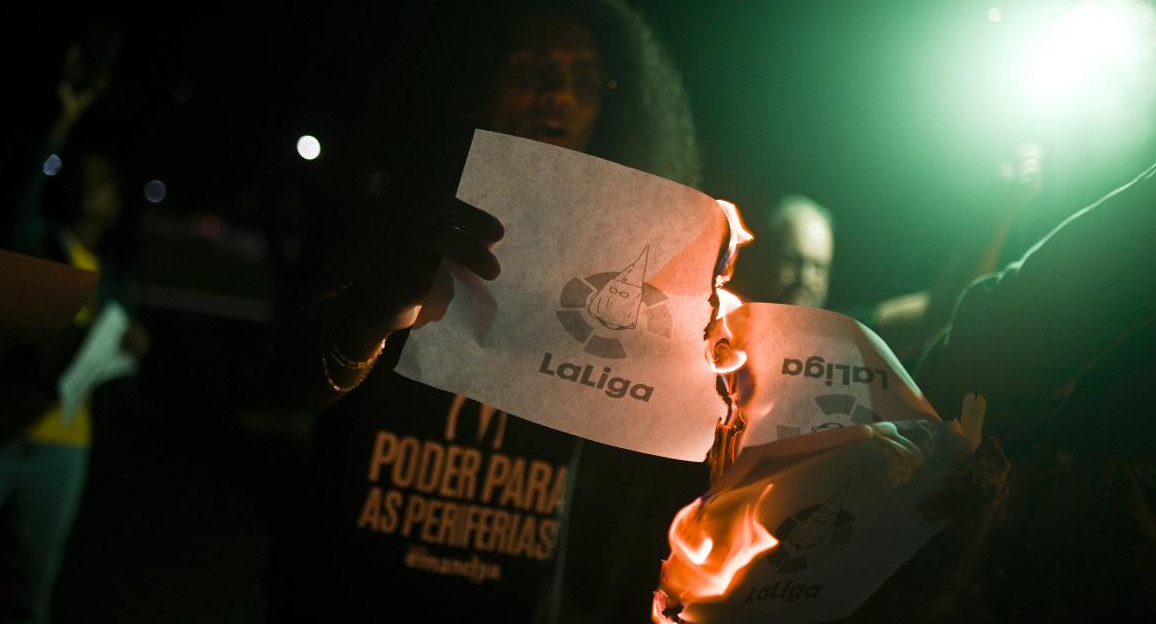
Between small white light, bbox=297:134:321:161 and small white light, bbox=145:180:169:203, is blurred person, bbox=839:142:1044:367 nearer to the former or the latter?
small white light, bbox=297:134:321:161

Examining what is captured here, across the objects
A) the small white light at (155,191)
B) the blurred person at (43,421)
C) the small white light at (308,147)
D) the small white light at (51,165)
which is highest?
the small white light at (308,147)

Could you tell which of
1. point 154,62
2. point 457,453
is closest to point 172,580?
point 457,453

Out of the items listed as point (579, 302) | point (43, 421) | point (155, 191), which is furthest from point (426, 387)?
point (155, 191)

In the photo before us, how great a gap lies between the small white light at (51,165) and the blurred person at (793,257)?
95.4 inches

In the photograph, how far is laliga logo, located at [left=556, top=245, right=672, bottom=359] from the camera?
1296 millimetres

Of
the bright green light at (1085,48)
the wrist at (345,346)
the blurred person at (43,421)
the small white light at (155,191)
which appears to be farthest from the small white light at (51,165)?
the small white light at (155,191)

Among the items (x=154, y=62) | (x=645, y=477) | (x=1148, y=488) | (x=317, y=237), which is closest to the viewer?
(x=1148, y=488)

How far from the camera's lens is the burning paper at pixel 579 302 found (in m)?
1.26

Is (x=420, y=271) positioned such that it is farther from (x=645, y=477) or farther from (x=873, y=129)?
(x=873, y=129)

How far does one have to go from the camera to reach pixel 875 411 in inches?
51.2

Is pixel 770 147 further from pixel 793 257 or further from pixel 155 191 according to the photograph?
pixel 155 191

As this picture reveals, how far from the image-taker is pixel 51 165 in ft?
9.48

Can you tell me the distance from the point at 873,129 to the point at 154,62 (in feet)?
44.6

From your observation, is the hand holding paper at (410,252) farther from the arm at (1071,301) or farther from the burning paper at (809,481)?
the arm at (1071,301)
